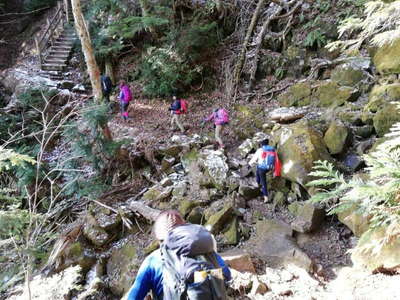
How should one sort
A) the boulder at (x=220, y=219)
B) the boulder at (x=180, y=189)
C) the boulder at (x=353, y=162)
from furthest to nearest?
the boulder at (x=180, y=189) → the boulder at (x=353, y=162) → the boulder at (x=220, y=219)

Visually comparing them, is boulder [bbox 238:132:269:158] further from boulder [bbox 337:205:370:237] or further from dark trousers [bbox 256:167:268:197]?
boulder [bbox 337:205:370:237]

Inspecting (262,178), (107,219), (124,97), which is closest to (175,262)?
(262,178)

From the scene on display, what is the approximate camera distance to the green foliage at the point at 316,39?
10.7 meters

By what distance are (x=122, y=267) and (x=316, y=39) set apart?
31.2ft

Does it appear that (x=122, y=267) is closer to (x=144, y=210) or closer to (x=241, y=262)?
(x=144, y=210)

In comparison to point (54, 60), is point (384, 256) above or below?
below

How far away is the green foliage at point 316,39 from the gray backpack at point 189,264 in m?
10.3

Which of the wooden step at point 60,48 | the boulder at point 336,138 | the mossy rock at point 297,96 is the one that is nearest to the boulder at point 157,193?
the boulder at point 336,138

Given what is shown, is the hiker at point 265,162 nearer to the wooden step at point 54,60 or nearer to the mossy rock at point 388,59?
the mossy rock at point 388,59

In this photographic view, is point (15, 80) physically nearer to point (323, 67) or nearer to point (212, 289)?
point (323, 67)

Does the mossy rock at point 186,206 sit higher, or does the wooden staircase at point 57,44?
the wooden staircase at point 57,44

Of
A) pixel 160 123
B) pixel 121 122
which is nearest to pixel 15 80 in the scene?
pixel 121 122

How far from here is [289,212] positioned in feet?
23.8

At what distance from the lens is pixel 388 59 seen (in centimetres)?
851
